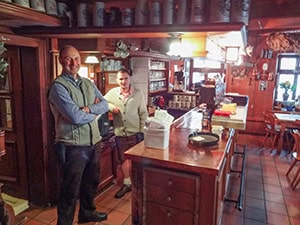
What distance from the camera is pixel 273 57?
621 centimetres

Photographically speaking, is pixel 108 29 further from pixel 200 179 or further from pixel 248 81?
pixel 248 81

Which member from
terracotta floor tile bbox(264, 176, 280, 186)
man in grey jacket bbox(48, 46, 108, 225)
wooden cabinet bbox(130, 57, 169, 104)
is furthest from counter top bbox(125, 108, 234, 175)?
wooden cabinet bbox(130, 57, 169, 104)

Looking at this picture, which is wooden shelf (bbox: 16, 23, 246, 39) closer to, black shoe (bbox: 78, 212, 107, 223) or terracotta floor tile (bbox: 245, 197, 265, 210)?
black shoe (bbox: 78, 212, 107, 223)

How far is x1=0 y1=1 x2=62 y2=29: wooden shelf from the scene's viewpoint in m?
1.99

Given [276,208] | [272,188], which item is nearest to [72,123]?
[276,208]

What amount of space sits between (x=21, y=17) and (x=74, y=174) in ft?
4.71

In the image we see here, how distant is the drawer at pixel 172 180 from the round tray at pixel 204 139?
398 mm

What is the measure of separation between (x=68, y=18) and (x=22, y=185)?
2.06 meters

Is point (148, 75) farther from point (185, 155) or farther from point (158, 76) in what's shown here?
point (185, 155)

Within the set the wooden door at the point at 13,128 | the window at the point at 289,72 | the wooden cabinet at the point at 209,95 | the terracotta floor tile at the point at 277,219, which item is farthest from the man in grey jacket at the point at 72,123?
the window at the point at 289,72

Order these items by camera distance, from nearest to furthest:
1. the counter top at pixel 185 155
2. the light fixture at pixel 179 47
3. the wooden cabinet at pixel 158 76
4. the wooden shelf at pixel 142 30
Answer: the counter top at pixel 185 155 → the wooden shelf at pixel 142 30 → the light fixture at pixel 179 47 → the wooden cabinet at pixel 158 76

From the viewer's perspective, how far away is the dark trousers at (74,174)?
7.84 feet

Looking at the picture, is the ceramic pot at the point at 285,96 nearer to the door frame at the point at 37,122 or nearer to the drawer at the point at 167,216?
the drawer at the point at 167,216

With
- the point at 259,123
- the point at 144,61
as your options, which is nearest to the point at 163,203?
the point at 144,61
